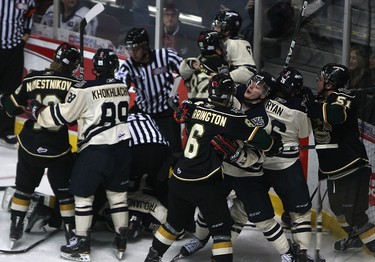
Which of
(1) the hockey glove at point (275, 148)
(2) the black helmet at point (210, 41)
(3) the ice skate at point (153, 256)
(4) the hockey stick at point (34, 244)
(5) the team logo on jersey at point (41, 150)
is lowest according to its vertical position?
(4) the hockey stick at point (34, 244)

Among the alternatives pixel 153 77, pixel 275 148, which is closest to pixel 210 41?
pixel 153 77

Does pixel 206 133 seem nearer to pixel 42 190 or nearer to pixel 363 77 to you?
pixel 363 77

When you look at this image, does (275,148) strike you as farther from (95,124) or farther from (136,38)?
(136,38)

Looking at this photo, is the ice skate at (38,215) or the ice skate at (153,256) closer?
the ice skate at (153,256)

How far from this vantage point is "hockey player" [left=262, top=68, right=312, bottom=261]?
5.46 m

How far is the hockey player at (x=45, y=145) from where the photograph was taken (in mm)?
5746

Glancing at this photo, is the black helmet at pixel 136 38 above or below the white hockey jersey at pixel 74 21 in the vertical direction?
above

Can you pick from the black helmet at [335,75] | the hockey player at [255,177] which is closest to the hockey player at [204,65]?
→ the hockey player at [255,177]

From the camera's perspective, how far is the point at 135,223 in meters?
6.05

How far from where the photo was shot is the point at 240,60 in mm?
6223

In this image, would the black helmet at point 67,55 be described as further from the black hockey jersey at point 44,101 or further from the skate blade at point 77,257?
the skate blade at point 77,257

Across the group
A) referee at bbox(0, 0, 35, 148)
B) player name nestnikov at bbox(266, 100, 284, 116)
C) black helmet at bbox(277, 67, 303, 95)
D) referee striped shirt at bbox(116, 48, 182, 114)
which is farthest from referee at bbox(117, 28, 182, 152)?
referee at bbox(0, 0, 35, 148)

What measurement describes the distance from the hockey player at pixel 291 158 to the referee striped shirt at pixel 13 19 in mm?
3060

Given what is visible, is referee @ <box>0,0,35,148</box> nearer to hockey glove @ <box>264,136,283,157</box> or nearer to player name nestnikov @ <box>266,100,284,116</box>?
player name nestnikov @ <box>266,100,284,116</box>
